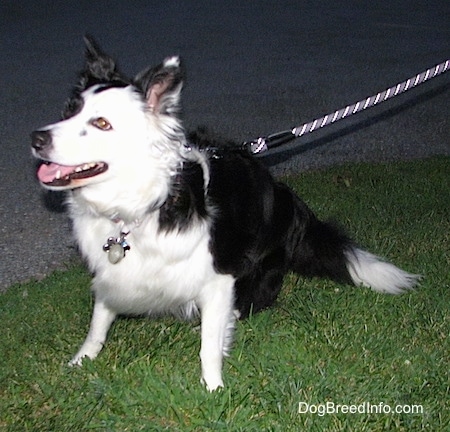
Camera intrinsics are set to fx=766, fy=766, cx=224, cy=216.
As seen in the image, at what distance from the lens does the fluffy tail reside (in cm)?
407

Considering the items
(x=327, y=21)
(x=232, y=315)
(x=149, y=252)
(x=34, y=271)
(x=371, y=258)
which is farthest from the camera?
(x=327, y=21)

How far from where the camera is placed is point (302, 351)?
358 centimetres

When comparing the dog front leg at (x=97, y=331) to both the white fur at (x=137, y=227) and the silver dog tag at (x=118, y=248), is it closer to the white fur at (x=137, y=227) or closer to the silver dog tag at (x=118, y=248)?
the white fur at (x=137, y=227)

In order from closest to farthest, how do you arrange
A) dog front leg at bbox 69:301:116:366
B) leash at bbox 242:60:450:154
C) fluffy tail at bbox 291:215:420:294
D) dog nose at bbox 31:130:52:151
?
1. dog nose at bbox 31:130:52:151
2. dog front leg at bbox 69:301:116:366
3. leash at bbox 242:60:450:154
4. fluffy tail at bbox 291:215:420:294

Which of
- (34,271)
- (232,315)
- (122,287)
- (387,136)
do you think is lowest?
(387,136)

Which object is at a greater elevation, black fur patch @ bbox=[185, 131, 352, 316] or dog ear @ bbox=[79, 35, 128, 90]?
dog ear @ bbox=[79, 35, 128, 90]

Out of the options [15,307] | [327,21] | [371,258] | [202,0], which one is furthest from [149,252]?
[202,0]

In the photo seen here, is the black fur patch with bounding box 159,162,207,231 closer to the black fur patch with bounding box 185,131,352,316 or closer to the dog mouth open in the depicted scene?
the black fur patch with bounding box 185,131,352,316

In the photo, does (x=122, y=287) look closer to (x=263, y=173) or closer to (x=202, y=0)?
(x=263, y=173)

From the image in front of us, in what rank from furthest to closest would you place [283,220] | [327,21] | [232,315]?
[327,21] → [283,220] → [232,315]

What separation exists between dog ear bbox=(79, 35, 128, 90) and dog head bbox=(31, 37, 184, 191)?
0.08 m

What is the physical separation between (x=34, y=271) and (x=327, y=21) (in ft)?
34.6

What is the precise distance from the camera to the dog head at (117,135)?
2893mm

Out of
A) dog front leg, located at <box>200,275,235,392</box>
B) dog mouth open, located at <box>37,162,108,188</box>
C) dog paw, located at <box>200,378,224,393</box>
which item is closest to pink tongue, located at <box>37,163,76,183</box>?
dog mouth open, located at <box>37,162,108,188</box>
